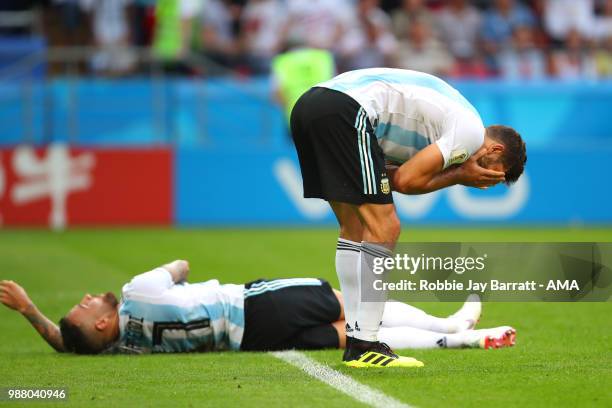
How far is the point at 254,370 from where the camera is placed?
6453 millimetres

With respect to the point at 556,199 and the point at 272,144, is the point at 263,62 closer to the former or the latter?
the point at 272,144

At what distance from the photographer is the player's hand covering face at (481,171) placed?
6379 mm

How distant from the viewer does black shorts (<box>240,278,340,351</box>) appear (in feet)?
23.2

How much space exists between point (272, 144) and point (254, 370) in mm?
11636

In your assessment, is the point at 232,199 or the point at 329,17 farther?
the point at 329,17

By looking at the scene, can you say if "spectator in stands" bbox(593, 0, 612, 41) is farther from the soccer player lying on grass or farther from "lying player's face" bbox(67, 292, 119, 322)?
"lying player's face" bbox(67, 292, 119, 322)

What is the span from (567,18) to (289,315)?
14.5 meters

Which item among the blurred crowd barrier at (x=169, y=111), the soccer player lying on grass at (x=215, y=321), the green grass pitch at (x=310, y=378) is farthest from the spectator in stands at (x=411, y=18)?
the soccer player lying on grass at (x=215, y=321)

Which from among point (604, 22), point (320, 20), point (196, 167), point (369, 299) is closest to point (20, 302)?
point (369, 299)

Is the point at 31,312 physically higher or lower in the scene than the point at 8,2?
lower

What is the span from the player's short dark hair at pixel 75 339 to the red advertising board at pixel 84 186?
10.1 metres

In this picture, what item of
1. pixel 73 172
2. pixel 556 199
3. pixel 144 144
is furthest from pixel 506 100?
pixel 73 172


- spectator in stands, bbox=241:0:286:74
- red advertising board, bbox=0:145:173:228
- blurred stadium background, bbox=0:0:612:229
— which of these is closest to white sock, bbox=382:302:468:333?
blurred stadium background, bbox=0:0:612:229

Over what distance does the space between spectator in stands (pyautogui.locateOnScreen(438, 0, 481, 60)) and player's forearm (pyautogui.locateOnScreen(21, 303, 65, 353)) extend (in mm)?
13248
